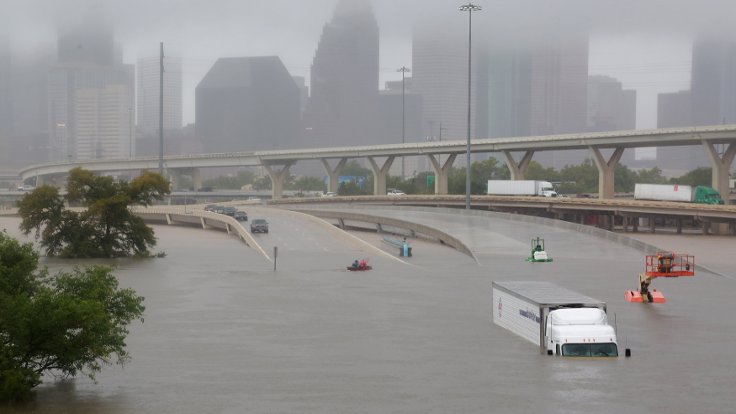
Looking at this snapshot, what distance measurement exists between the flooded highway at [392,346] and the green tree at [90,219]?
6.66m

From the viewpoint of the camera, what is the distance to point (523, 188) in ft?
433

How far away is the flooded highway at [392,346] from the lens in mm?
29469

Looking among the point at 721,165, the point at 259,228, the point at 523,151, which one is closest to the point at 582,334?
the point at 259,228

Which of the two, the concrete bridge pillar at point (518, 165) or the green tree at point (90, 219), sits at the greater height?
the concrete bridge pillar at point (518, 165)

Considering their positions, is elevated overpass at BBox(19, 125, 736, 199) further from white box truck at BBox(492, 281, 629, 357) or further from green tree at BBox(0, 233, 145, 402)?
green tree at BBox(0, 233, 145, 402)

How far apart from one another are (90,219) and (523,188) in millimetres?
66345

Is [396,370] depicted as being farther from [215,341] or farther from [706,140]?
[706,140]

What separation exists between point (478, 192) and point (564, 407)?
480ft

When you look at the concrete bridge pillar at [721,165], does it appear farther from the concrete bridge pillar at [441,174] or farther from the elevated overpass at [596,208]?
the concrete bridge pillar at [441,174]

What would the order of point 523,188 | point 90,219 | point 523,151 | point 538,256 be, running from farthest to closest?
point 523,151 → point 523,188 → point 90,219 → point 538,256

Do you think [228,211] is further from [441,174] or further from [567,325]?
[567,325]

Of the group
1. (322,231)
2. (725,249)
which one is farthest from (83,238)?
(725,249)

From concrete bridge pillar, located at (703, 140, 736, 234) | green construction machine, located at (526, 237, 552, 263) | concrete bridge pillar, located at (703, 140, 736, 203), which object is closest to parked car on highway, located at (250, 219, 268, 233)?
green construction machine, located at (526, 237, 552, 263)

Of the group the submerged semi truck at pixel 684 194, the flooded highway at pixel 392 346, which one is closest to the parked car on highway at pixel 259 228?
the flooded highway at pixel 392 346
